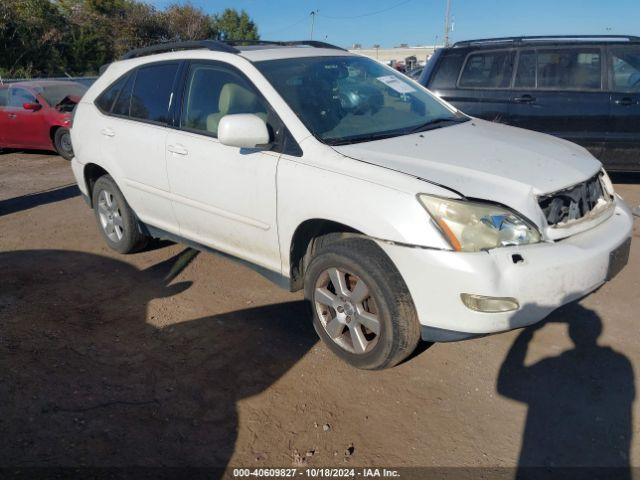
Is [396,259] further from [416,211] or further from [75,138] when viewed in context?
[75,138]

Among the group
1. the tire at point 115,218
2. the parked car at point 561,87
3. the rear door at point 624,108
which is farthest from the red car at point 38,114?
the rear door at point 624,108

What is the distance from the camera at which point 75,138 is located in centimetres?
521

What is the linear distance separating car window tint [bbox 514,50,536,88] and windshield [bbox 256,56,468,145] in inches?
117

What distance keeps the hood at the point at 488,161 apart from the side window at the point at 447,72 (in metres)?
3.61

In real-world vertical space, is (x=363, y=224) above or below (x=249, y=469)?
above

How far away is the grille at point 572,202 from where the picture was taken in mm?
2930

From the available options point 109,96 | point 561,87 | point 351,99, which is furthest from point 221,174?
point 561,87

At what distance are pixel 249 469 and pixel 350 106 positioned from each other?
2309mm

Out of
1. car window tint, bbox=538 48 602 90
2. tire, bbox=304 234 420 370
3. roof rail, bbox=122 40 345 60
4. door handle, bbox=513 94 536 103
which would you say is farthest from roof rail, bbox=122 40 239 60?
car window tint, bbox=538 48 602 90

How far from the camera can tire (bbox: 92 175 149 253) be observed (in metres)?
4.90

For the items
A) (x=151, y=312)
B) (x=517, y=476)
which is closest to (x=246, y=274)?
(x=151, y=312)

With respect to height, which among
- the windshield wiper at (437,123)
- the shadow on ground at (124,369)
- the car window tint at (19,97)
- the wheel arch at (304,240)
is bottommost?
the shadow on ground at (124,369)

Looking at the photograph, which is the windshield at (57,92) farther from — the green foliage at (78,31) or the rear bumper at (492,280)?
the green foliage at (78,31)

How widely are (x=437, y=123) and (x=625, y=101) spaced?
3693mm
